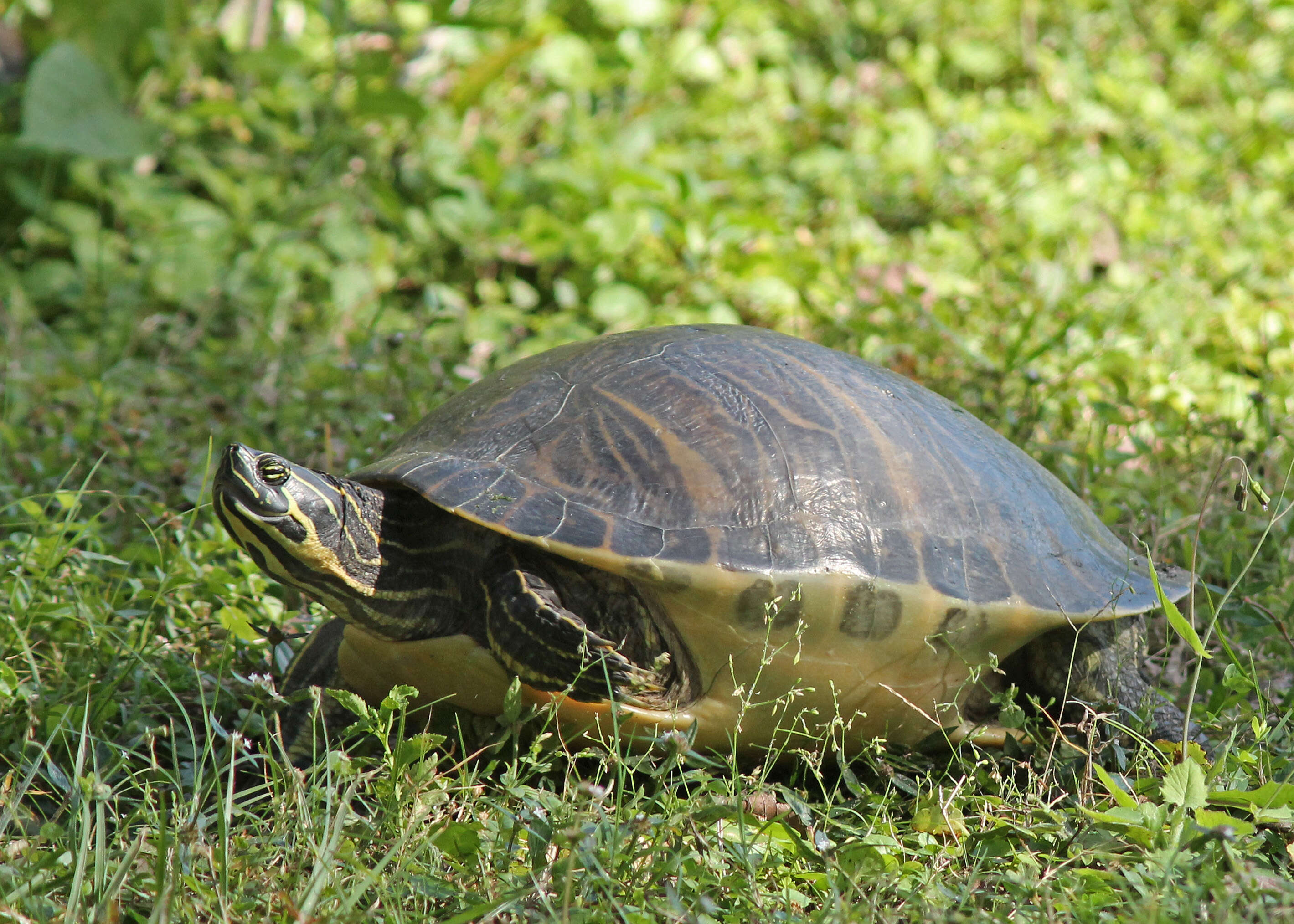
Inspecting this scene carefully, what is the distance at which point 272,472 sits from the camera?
2217 mm

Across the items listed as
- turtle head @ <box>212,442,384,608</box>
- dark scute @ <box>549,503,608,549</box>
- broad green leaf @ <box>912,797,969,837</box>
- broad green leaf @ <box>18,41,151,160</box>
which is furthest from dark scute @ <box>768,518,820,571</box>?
broad green leaf @ <box>18,41,151,160</box>

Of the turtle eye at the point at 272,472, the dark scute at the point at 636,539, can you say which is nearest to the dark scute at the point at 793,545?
the dark scute at the point at 636,539

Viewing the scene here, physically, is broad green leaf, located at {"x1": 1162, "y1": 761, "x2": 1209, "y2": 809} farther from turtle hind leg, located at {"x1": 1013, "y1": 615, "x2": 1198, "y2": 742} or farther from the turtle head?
the turtle head

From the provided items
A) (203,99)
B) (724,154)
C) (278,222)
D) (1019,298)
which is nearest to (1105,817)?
(1019,298)

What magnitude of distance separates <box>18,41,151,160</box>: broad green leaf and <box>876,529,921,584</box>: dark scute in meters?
3.96

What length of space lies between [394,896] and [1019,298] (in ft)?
12.7

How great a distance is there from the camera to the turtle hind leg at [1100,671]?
93.7 inches

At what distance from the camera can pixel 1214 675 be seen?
8.93ft

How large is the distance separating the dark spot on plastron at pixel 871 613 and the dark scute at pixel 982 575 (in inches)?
6.7

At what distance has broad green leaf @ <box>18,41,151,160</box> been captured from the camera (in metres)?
4.66

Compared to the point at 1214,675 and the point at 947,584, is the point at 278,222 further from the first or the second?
the point at 1214,675

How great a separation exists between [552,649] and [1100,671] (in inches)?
48.4

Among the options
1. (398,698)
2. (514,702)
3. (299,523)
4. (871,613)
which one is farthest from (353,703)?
(871,613)

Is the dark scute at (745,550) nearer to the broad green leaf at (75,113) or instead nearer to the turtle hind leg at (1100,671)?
the turtle hind leg at (1100,671)
